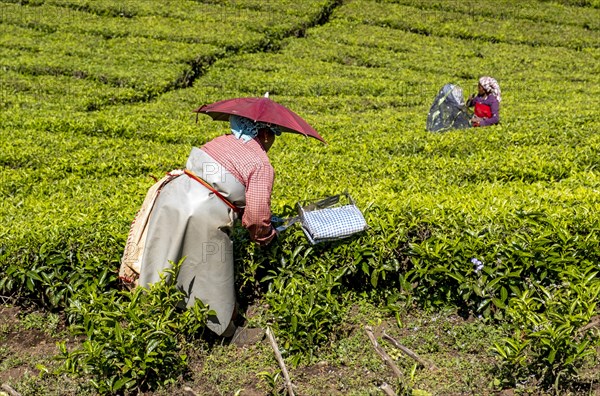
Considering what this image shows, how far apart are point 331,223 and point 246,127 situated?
98cm

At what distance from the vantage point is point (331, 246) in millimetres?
5754

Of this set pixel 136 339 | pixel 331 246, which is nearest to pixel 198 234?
pixel 136 339

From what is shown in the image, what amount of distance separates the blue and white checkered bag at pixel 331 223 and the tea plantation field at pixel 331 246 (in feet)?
0.82

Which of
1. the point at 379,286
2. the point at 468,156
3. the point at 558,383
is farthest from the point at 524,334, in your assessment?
the point at 468,156

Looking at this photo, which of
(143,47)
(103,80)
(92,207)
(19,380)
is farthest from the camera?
(143,47)

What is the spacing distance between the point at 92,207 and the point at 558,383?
4.46 meters

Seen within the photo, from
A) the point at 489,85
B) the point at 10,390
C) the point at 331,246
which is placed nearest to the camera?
the point at 10,390

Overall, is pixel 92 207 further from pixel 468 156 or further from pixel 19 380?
pixel 468 156

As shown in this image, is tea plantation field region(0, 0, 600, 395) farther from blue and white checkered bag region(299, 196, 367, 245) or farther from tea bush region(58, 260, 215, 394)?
blue and white checkered bag region(299, 196, 367, 245)

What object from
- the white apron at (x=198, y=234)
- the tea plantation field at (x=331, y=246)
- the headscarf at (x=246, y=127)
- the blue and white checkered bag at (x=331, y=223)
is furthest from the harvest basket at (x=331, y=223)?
the headscarf at (x=246, y=127)

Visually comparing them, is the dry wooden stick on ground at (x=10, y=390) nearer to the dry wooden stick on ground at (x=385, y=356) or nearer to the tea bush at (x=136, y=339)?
the tea bush at (x=136, y=339)

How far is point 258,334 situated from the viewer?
18.2 feet

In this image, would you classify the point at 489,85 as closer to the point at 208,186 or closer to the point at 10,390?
the point at 208,186

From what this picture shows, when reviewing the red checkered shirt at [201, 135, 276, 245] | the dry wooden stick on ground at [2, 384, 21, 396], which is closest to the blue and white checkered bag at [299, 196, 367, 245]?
the red checkered shirt at [201, 135, 276, 245]
